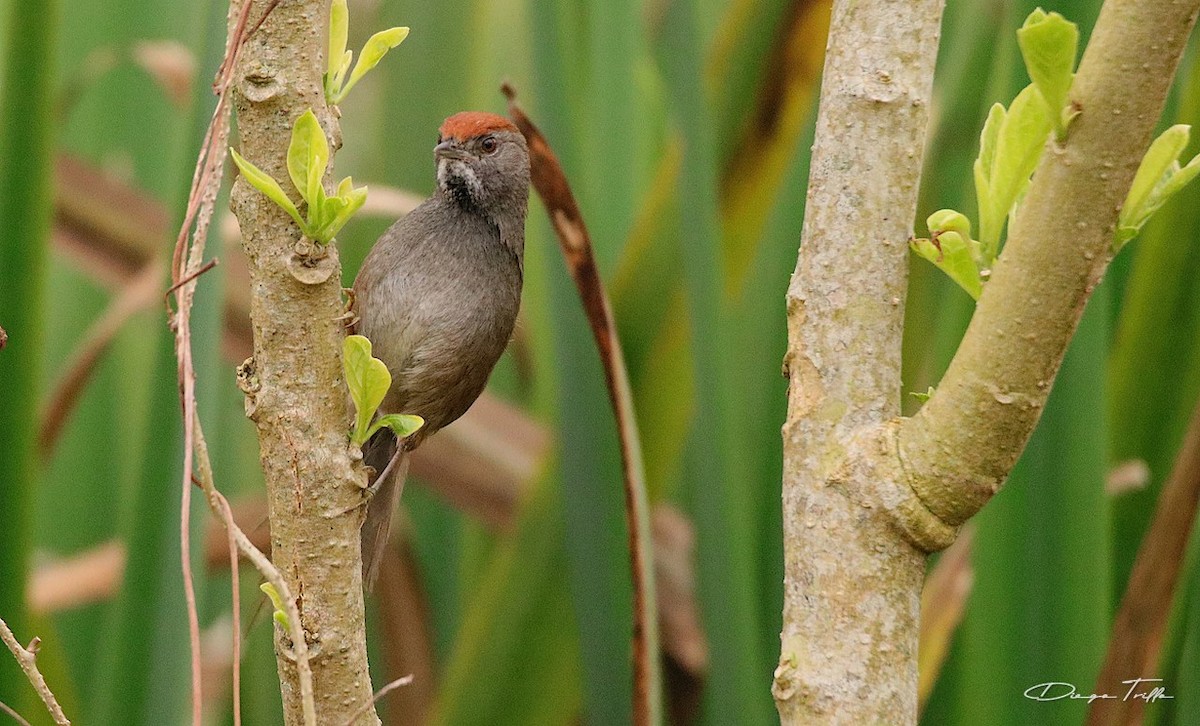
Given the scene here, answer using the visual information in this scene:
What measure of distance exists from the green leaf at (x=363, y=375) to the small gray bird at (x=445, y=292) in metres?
0.67

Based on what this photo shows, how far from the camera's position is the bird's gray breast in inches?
59.8

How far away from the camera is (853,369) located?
0.73 metres

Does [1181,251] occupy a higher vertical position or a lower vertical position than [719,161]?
lower

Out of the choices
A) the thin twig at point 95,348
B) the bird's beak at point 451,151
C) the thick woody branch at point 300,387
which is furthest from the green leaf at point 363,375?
the thin twig at point 95,348

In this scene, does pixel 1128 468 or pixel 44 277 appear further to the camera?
pixel 1128 468

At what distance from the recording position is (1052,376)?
656 millimetres

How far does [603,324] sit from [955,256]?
458 mm

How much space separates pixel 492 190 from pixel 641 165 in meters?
0.61

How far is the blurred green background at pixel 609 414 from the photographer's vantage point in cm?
143

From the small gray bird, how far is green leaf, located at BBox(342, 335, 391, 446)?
668 millimetres

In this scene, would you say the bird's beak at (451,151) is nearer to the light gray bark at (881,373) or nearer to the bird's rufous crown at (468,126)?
the bird's rufous crown at (468,126)

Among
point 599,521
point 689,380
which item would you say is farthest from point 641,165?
point 599,521

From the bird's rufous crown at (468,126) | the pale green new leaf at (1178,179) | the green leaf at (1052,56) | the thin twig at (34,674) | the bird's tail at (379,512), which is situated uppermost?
the bird's rufous crown at (468,126)

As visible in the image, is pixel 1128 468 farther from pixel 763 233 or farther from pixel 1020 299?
pixel 1020 299
